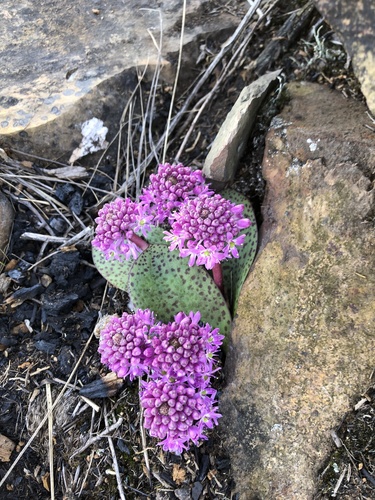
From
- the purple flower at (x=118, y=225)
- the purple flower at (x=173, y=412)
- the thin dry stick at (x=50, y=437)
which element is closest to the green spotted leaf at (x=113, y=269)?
the purple flower at (x=118, y=225)

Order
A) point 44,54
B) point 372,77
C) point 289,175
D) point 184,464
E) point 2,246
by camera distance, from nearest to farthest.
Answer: point 372,77
point 184,464
point 289,175
point 2,246
point 44,54

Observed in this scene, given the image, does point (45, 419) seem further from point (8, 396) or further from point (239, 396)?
point (239, 396)

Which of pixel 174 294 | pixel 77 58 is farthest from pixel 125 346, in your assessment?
pixel 77 58

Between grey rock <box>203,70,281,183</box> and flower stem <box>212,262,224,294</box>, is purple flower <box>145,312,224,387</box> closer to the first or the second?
flower stem <box>212,262,224,294</box>

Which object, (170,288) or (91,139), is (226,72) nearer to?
(91,139)

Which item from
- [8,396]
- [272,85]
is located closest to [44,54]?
[272,85]
